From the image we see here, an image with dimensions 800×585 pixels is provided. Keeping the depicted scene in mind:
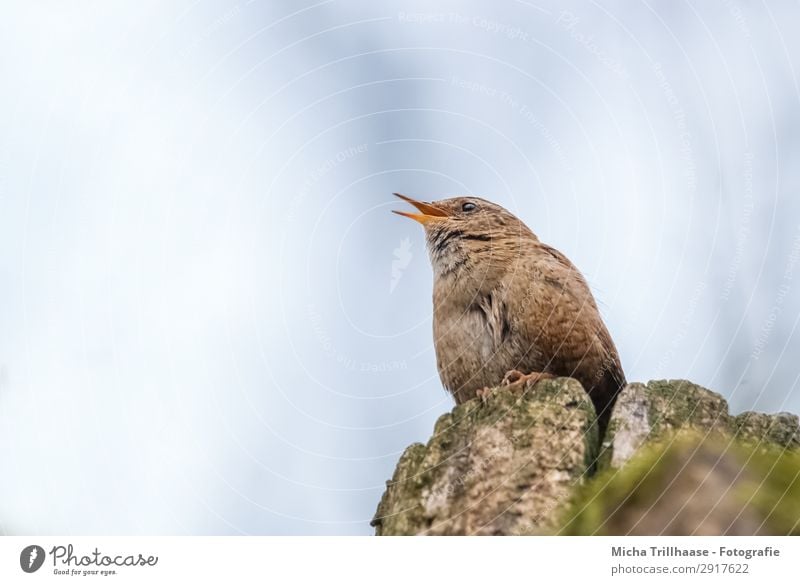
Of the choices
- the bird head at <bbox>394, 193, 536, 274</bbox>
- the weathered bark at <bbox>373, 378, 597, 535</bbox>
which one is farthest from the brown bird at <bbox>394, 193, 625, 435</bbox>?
the weathered bark at <bbox>373, 378, 597, 535</bbox>

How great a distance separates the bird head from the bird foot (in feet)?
5.20

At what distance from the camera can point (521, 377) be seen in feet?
29.3

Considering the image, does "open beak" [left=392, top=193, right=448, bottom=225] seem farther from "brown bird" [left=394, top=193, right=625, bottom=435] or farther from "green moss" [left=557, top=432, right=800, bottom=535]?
"green moss" [left=557, top=432, right=800, bottom=535]

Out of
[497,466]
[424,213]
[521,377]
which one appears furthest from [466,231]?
[497,466]

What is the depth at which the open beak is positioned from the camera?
11.2m

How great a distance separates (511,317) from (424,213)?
234 cm

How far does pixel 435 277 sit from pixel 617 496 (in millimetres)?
3953

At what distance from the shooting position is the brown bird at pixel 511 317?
974 cm

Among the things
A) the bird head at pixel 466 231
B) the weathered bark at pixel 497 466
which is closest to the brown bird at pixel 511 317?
the bird head at pixel 466 231

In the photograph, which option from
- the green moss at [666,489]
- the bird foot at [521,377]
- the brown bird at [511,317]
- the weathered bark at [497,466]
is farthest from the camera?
the brown bird at [511,317]

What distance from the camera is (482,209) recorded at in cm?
1122

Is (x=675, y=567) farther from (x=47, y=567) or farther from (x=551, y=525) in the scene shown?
(x=47, y=567)

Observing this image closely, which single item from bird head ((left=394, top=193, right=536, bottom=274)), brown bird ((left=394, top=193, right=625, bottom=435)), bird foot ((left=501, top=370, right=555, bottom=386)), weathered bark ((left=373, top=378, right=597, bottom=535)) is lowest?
weathered bark ((left=373, top=378, right=597, bottom=535))

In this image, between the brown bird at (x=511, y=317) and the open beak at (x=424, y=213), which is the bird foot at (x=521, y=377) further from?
the open beak at (x=424, y=213)
